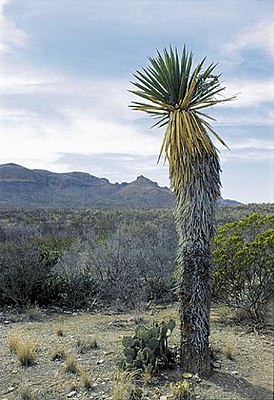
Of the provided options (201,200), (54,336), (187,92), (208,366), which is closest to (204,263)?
(201,200)

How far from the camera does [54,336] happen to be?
323 inches

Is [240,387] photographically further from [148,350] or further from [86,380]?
[86,380]

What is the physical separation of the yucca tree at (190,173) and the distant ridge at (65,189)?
59686mm

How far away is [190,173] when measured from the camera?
18.5 ft

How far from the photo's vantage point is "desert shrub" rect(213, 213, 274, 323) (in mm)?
8094

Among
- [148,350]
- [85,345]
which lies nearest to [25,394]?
[148,350]

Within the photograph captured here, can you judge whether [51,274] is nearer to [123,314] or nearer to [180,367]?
[123,314]

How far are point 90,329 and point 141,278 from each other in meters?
3.36

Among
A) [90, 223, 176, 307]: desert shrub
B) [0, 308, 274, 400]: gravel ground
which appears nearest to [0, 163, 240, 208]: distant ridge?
[90, 223, 176, 307]: desert shrub

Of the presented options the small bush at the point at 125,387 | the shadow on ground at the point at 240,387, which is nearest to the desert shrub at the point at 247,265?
the small bush at the point at 125,387

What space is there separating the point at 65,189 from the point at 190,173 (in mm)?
92753

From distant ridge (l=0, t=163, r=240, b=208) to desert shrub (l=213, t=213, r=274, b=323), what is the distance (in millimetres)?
56673

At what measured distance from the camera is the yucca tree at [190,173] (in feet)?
18.2

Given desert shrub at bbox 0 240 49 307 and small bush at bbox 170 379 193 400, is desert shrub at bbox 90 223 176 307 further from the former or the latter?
small bush at bbox 170 379 193 400
